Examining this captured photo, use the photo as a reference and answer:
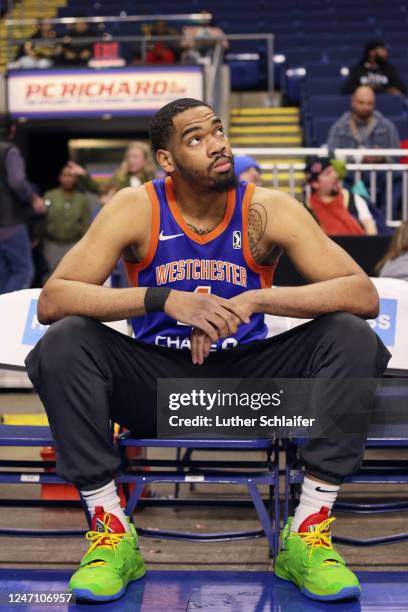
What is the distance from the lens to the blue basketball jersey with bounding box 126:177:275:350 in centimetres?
267

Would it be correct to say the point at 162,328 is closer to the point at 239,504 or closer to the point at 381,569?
the point at 239,504

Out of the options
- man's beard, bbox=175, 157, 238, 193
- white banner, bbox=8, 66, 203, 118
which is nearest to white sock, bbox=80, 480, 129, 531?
man's beard, bbox=175, 157, 238, 193

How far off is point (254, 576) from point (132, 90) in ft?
30.6

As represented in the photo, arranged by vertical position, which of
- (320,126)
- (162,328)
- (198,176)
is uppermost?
(198,176)

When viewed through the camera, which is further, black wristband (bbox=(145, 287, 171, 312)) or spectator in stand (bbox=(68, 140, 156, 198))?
spectator in stand (bbox=(68, 140, 156, 198))

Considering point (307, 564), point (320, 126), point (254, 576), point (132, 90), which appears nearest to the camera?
point (307, 564)

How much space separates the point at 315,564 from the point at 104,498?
1.91 ft

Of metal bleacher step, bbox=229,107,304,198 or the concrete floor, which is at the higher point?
the concrete floor

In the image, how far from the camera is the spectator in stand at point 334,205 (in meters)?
6.32

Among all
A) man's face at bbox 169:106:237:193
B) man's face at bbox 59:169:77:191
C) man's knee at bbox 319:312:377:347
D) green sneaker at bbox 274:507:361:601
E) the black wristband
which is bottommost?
man's face at bbox 59:169:77:191

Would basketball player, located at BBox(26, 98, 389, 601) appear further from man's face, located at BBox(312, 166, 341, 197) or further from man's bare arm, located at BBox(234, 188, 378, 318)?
man's face, located at BBox(312, 166, 341, 197)

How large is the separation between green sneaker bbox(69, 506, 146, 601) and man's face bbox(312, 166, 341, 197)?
Answer: 4.29 m

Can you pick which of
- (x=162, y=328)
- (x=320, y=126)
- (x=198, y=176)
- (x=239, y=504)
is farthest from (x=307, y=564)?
(x=320, y=126)

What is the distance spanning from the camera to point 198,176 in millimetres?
2693
